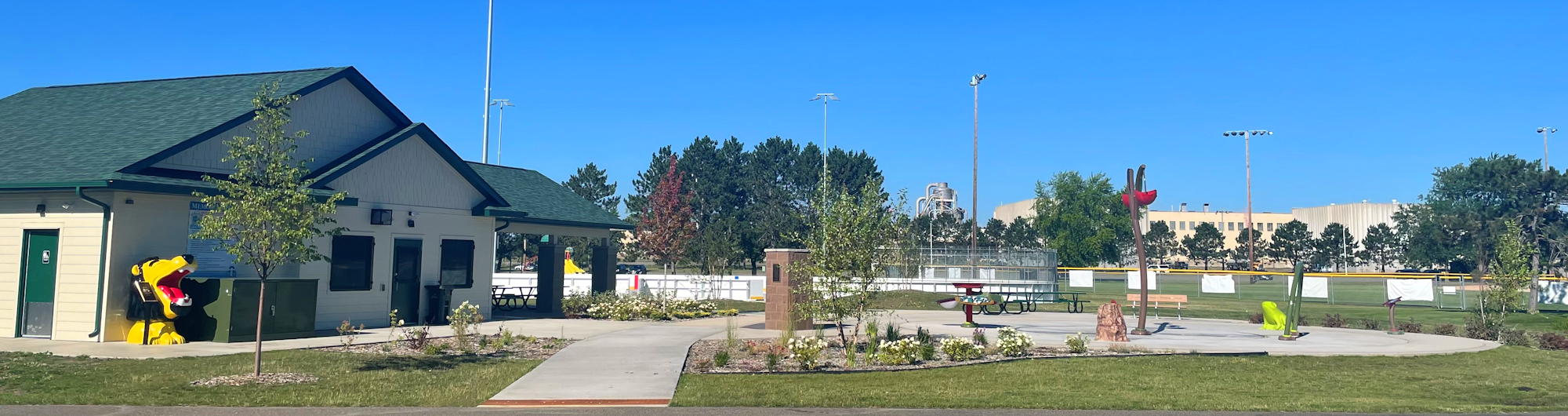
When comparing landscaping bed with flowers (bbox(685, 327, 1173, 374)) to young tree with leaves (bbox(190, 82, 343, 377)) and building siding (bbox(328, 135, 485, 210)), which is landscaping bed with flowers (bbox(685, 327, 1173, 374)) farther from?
building siding (bbox(328, 135, 485, 210))

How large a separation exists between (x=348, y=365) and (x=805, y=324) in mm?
9640

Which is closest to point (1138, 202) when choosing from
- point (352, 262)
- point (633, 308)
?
point (633, 308)

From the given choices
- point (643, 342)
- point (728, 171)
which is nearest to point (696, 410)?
point (643, 342)

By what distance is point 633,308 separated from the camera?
24.8 metres

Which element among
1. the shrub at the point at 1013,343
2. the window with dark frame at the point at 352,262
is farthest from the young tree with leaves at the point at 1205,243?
the window with dark frame at the point at 352,262

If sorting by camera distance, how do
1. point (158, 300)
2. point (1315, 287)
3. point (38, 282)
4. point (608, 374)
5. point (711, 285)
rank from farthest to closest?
point (1315, 287), point (711, 285), point (38, 282), point (158, 300), point (608, 374)

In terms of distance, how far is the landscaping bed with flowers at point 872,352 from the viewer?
14273 mm

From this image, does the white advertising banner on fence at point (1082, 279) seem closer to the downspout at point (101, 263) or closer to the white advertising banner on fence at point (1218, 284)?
the white advertising banner on fence at point (1218, 284)

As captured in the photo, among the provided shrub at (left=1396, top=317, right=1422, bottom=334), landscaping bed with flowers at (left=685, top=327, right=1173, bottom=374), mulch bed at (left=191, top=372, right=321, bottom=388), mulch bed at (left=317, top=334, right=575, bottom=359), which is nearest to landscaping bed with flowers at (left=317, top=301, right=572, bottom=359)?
mulch bed at (left=317, top=334, right=575, bottom=359)

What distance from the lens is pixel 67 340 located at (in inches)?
653

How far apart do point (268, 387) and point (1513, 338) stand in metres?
23.0

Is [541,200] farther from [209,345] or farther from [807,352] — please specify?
[807,352]

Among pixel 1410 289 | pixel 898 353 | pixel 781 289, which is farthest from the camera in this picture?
pixel 1410 289

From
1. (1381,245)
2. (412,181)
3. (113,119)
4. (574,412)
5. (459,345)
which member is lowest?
(574,412)
